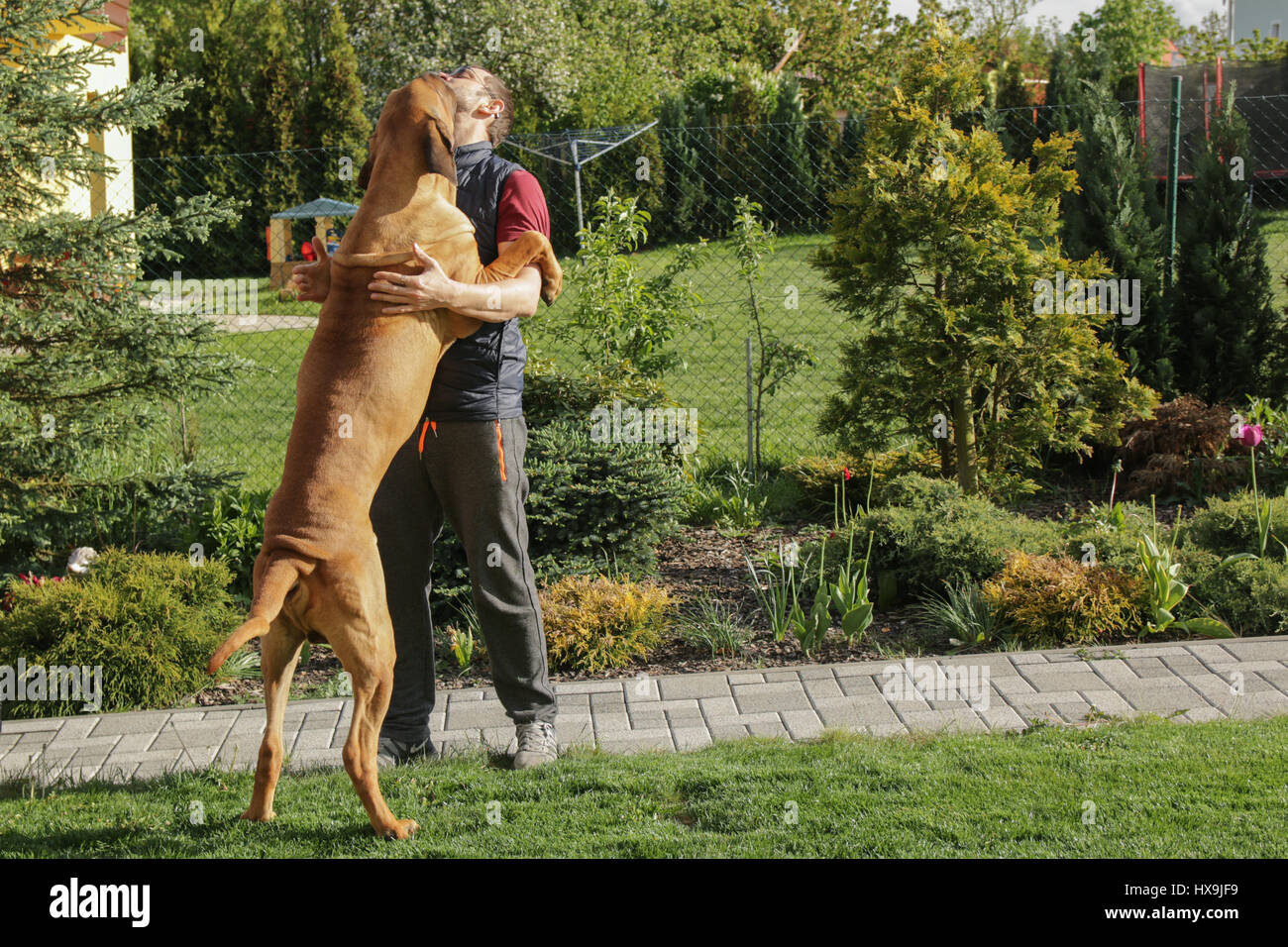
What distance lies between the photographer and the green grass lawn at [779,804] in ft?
11.3

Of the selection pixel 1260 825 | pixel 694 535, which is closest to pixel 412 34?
pixel 694 535

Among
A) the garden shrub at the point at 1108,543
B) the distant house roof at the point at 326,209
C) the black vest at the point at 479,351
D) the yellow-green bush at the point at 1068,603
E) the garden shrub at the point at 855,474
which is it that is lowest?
the yellow-green bush at the point at 1068,603

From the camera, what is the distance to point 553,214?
17219 millimetres

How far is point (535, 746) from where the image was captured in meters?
4.21

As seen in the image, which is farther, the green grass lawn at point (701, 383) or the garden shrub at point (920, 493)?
the green grass lawn at point (701, 383)

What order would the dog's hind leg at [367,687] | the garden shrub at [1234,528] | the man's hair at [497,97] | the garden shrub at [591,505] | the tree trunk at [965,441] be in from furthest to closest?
the tree trunk at [965,441] < the garden shrub at [591,505] < the garden shrub at [1234,528] < the man's hair at [497,97] < the dog's hind leg at [367,687]

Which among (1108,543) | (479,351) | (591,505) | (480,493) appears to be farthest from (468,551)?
(1108,543)

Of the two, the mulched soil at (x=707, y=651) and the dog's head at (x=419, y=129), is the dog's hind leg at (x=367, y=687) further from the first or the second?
the mulched soil at (x=707, y=651)

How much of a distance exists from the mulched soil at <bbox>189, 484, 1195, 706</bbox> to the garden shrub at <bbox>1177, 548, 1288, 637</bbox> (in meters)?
1.33

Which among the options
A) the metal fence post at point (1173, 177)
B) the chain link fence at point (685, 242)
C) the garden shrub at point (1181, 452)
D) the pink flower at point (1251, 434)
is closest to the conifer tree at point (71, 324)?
the chain link fence at point (685, 242)

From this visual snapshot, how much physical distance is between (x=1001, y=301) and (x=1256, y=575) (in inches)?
86.0

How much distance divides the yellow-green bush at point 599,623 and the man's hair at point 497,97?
2380 millimetres

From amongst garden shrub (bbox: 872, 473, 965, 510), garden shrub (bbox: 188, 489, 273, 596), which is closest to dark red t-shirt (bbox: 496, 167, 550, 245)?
garden shrub (bbox: 872, 473, 965, 510)
